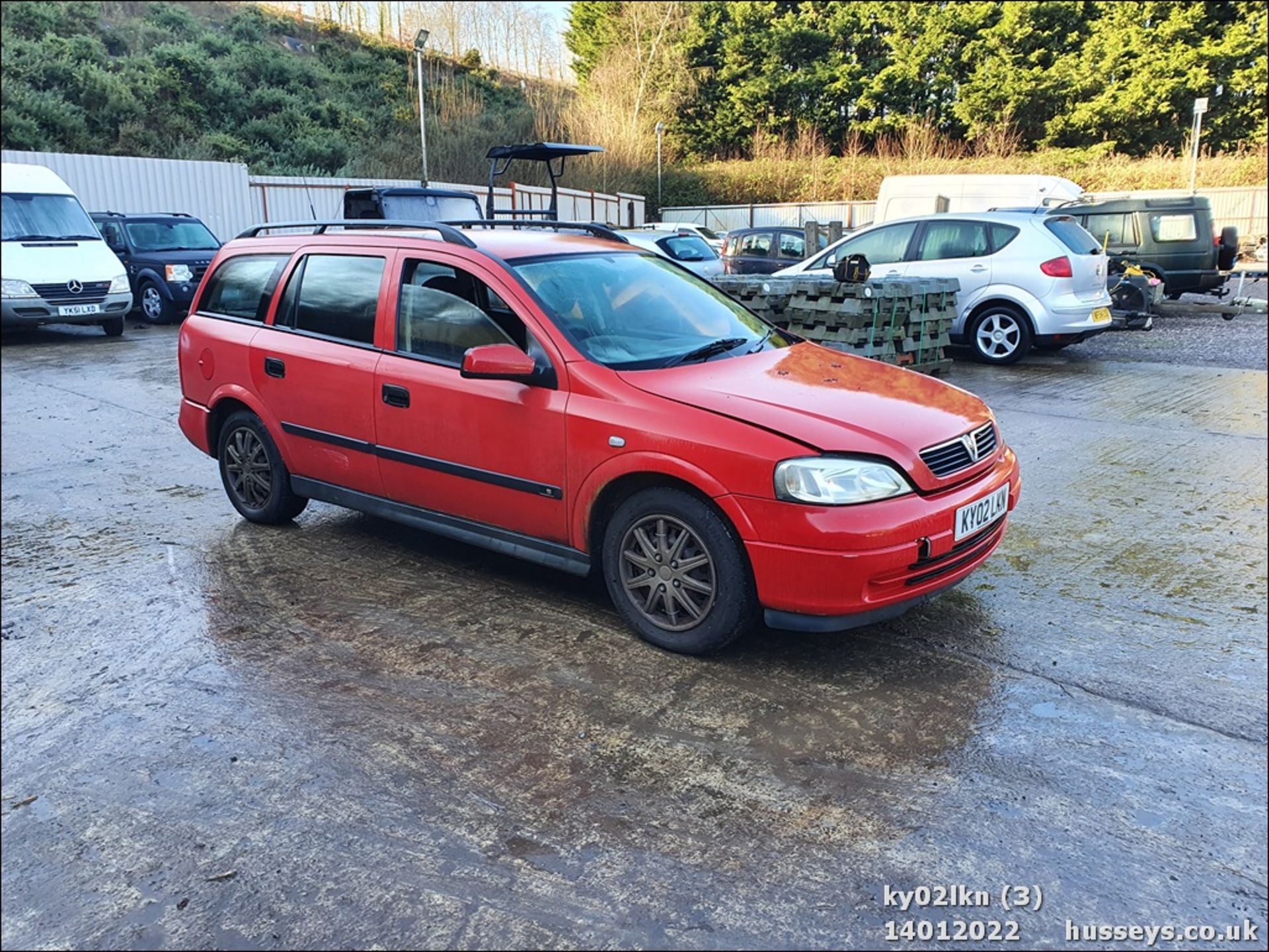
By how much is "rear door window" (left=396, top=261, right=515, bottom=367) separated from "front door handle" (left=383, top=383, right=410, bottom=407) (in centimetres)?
18

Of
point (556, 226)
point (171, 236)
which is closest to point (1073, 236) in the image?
point (556, 226)

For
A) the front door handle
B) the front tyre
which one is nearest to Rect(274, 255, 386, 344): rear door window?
the front door handle

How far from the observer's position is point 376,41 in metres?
40.2

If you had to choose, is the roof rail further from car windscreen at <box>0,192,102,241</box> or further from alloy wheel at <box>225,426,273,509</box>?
car windscreen at <box>0,192,102,241</box>

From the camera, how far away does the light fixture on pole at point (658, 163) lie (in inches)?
1463

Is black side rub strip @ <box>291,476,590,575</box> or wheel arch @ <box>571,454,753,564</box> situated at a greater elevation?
wheel arch @ <box>571,454,753,564</box>

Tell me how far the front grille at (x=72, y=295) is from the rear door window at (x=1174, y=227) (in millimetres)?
16150

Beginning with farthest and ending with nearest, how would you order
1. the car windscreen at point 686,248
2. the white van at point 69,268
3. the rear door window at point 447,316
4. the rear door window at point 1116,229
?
the rear door window at point 1116,229
the car windscreen at point 686,248
the white van at point 69,268
the rear door window at point 447,316

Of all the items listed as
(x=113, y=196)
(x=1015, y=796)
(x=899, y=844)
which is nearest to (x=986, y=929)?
(x=899, y=844)

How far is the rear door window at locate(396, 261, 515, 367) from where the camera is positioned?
169 inches

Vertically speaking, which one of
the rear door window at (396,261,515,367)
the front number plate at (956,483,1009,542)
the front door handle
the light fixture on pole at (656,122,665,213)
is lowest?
the front number plate at (956,483,1009,542)

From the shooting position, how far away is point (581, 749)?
3156 millimetres

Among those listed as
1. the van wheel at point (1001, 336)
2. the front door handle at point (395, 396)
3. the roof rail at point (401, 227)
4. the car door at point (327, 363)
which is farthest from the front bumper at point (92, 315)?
the van wheel at point (1001, 336)

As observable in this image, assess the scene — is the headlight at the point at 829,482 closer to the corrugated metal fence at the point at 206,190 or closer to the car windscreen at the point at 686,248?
the car windscreen at the point at 686,248
